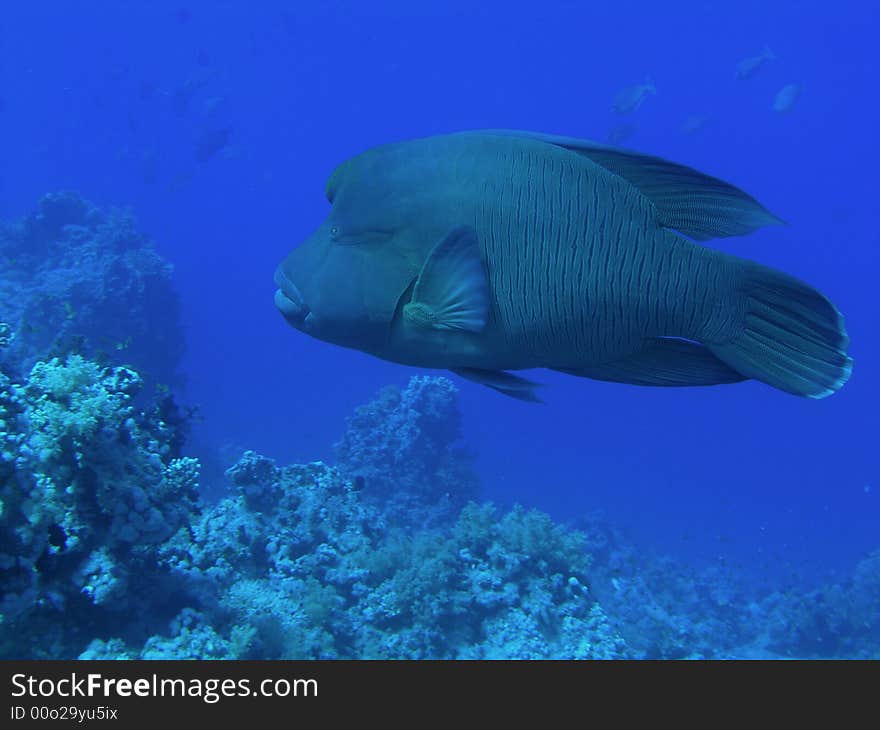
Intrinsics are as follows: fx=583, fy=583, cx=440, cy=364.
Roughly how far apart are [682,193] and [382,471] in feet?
42.0

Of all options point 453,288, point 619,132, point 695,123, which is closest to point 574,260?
point 453,288

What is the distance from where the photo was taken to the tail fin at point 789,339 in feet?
5.07

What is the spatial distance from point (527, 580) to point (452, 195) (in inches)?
187

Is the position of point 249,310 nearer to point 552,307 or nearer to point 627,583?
point 627,583

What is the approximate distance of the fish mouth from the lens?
1748 mm

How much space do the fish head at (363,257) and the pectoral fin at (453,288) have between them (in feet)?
0.30

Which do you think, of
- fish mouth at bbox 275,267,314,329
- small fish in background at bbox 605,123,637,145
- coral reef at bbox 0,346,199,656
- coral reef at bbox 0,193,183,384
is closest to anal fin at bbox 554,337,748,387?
fish mouth at bbox 275,267,314,329

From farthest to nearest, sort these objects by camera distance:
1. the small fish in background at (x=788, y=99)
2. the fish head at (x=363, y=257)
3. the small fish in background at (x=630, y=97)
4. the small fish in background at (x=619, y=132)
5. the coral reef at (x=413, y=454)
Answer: the small fish in background at (x=788, y=99) → the small fish in background at (x=630, y=97) → the small fish in background at (x=619, y=132) → the coral reef at (x=413, y=454) → the fish head at (x=363, y=257)

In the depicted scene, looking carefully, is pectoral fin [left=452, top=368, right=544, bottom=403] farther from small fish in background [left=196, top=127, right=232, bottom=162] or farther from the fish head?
small fish in background [left=196, top=127, right=232, bottom=162]

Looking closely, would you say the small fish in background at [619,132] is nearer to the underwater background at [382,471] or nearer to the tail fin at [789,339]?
the underwater background at [382,471]

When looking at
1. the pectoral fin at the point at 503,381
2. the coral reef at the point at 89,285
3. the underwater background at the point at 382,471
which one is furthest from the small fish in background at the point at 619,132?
the pectoral fin at the point at 503,381

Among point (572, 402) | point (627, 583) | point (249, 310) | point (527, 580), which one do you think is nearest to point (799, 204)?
point (572, 402)

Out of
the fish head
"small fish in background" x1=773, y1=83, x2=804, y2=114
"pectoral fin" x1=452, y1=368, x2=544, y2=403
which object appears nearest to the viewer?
the fish head

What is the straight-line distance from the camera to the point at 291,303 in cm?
178
